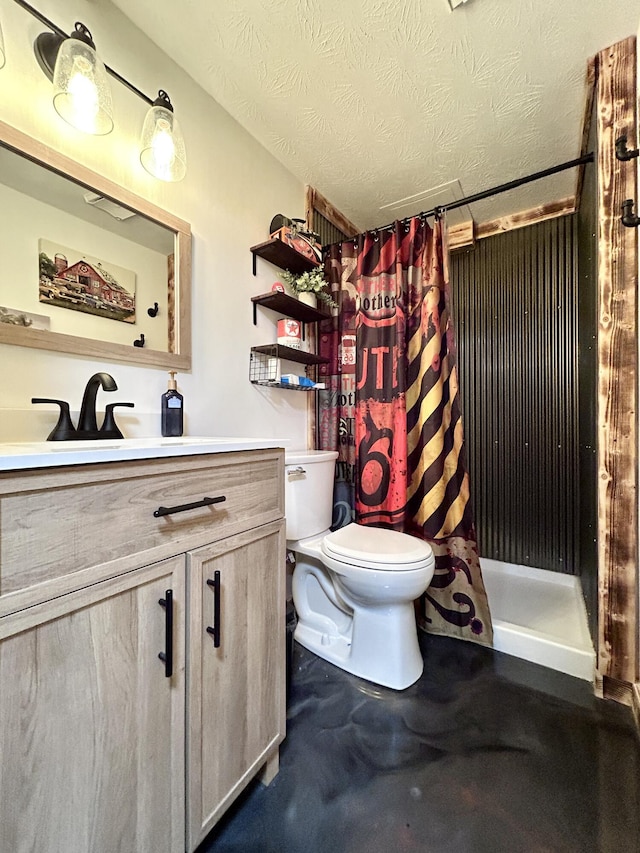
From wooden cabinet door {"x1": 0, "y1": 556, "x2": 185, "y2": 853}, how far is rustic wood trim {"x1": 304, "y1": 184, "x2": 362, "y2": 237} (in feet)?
6.50

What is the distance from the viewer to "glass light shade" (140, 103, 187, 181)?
3.67 ft

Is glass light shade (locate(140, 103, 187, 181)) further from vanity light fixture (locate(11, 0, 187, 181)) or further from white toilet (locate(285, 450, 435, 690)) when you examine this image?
white toilet (locate(285, 450, 435, 690))

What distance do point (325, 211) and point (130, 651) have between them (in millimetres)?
2249

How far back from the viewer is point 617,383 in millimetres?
1261

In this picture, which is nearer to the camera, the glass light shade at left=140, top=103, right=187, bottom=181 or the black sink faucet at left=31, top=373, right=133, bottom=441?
the black sink faucet at left=31, top=373, right=133, bottom=441

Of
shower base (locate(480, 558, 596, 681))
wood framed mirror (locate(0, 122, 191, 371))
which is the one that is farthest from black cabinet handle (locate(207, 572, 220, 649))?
shower base (locate(480, 558, 596, 681))

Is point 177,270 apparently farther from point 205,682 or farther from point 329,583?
point 329,583

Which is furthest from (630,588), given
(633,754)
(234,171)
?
(234,171)

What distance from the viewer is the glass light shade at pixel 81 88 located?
92cm

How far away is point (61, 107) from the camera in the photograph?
94 cm

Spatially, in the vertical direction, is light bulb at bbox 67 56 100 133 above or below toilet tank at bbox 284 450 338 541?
above

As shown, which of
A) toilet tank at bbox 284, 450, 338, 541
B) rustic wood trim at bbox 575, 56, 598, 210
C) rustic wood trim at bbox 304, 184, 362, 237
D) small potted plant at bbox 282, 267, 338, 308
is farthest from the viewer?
rustic wood trim at bbox 304, 184, 362, 237

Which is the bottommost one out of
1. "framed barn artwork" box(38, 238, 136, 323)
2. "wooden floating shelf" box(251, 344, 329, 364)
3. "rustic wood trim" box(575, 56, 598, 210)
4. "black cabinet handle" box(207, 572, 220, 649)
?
"black cabinet handle" box(207, 572, 220, 649)

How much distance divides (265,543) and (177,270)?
101cm
